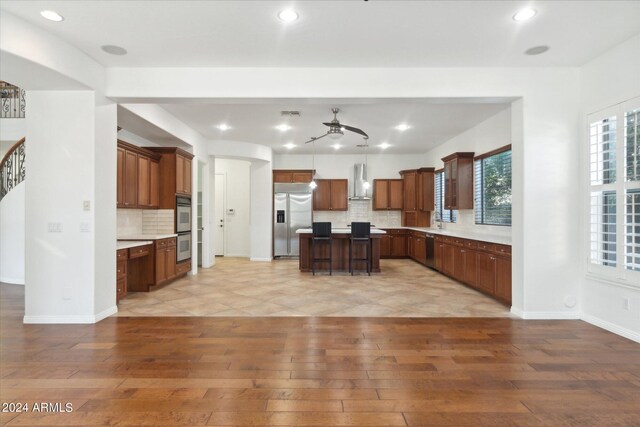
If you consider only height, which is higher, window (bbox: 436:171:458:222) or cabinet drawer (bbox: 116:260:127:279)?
window (bbox: 436:171:458:222)

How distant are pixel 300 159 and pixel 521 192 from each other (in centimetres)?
650

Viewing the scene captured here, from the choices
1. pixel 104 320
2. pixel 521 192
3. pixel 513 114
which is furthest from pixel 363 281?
Answer: pixel 104 320

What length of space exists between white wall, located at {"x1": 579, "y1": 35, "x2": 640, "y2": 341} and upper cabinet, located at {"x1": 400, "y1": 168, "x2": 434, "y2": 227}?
4840mm

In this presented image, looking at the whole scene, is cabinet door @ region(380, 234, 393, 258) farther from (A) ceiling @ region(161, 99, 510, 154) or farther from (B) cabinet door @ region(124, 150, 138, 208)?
(B) cabinet door @ region(124, 150, 138, 208)

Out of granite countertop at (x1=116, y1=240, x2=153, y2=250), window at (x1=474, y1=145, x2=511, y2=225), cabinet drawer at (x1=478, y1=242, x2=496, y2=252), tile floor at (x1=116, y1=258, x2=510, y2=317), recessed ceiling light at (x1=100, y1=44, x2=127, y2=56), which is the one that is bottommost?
tile floor at (x1=116, y1=258, x2=510, y2=317)

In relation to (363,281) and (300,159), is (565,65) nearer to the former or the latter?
(363,281)

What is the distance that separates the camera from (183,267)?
663cm

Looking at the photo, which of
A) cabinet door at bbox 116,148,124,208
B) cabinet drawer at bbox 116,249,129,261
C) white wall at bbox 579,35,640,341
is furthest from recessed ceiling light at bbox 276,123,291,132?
white wall at bbox 579,35,640,341

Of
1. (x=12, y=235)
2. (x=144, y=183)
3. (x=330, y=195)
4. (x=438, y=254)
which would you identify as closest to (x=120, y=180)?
(x=144, y=183)

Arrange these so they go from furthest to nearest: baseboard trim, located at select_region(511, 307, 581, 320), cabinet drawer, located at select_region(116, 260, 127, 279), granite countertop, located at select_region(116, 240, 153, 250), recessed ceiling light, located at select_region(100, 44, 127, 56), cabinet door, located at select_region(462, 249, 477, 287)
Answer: cabinet door, located at select_region(462, 249, 477, 287) < granite countertop, located at select_region(116, 240, 153, 250) < cabinet drawer, located at select_region(116, 260, 127, 279) < baseboard trim, located at select_region(511, 307, 581, 320) < recessed ceiling light, located at select_region(100, 44, 127, 56)

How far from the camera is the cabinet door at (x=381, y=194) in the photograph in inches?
381

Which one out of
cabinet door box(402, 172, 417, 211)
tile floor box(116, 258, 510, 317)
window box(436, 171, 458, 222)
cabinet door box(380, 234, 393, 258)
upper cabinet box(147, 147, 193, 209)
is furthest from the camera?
cabinet door box(380, 234, 393, 258)

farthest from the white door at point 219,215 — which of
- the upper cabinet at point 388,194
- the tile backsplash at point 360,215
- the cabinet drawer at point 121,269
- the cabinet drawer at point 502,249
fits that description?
the cabinet drawer at point 502,249

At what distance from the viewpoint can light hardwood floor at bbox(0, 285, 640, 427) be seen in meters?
2.14
